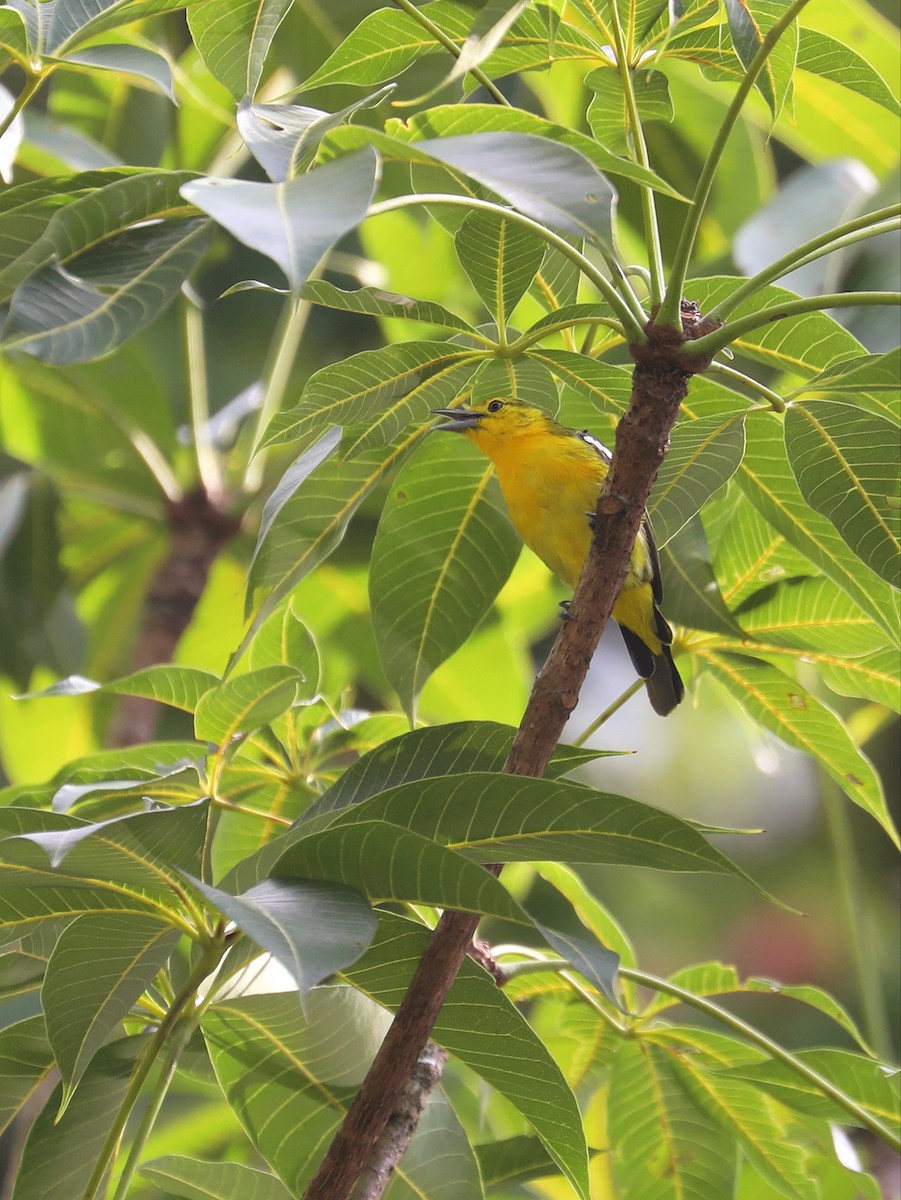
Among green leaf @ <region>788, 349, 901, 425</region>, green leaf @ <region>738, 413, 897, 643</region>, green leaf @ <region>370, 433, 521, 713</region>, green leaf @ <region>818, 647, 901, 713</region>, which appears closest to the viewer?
green leaf @ <region>788, 349, 901, 425</region>

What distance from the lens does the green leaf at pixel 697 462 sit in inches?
58.1

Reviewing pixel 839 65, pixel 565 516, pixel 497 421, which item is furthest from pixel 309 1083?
pixel 565 516

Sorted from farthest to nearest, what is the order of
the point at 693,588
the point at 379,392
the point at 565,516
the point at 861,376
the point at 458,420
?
the point at 565,516 < the point at 458,420 < the point at 693,588 < the point at 379,392 < the point at 861,376

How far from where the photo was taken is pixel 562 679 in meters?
1.28

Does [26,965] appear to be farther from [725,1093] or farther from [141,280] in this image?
[725,1093]

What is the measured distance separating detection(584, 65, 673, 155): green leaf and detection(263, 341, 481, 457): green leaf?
33 cm

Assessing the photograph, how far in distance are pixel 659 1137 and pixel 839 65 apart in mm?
1475

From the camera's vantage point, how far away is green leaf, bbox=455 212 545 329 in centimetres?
143

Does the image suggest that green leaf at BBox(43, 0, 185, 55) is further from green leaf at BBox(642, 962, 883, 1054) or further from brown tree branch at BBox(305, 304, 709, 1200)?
green leaf at BBox(642, 962, 883, 1054)

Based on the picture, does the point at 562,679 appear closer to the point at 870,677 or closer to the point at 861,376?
the point at 861,376

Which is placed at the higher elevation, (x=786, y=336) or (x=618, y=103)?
(x=618, y=103)

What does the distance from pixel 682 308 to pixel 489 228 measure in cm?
24

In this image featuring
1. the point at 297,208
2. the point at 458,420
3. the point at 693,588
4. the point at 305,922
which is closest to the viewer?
the point at 297,208

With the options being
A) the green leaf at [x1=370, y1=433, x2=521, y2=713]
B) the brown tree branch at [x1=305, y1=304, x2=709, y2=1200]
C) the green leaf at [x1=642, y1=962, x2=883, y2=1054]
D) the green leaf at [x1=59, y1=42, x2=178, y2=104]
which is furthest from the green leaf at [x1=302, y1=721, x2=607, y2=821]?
the green leaf at [x1=59, y1=42, x2=178, y2=104]
